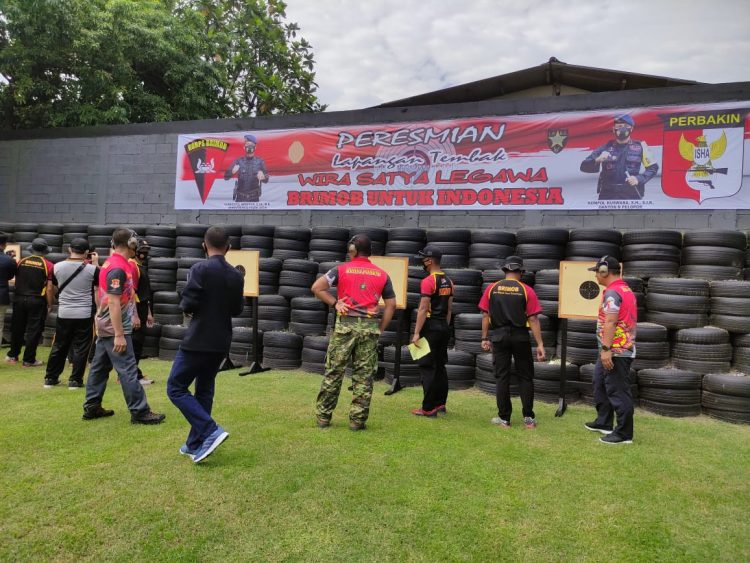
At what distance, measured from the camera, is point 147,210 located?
37.9 ft

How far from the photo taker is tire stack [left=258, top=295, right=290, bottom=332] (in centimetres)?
860

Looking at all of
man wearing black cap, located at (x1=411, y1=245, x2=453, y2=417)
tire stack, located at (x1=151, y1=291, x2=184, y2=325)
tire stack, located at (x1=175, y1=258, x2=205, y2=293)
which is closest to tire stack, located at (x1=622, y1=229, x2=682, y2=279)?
man wearing black cap, located at (x1=411, y1=245, x2=453, y2=417)

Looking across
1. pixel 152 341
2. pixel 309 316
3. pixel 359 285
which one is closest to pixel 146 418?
pixel 359 285

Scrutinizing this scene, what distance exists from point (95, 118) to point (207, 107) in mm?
4195

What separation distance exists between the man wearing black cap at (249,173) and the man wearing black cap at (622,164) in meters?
6.17

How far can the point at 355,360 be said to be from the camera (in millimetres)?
5172

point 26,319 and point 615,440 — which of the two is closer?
point 615,440

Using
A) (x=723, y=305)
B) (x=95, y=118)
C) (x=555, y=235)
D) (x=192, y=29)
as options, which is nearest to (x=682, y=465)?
(x=723, y=305)

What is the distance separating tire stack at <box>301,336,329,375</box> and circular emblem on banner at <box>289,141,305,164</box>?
4066mm

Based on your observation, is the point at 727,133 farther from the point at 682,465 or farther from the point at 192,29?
the point at 192,29

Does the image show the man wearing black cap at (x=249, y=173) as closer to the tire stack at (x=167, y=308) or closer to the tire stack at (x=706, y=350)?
the tire stack at (x=167, y=308)

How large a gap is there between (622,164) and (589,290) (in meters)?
3.21

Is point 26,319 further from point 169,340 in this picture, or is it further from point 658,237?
point 658,237

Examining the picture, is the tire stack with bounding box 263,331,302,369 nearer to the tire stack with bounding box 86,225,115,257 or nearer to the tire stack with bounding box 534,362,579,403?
the tire stack with bounding box 534,362,579,403
